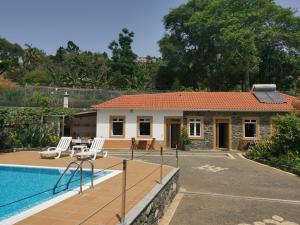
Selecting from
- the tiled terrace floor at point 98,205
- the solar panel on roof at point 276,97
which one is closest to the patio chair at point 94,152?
the tiled terrace floor at point 98,205

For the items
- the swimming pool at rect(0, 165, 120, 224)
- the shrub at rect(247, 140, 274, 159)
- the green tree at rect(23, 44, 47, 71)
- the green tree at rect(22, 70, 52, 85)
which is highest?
the green tree at rect(23, 44, 47, 71)

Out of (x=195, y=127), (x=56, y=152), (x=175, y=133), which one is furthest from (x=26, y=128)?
(x=195, y=127)

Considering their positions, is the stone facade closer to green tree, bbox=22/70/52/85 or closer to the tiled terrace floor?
the tiled terrace floor

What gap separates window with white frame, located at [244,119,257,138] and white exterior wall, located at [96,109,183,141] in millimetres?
5420

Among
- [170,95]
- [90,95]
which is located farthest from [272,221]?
[90,95]

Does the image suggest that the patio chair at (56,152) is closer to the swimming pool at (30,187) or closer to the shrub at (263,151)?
the swimming pool at (30,187)

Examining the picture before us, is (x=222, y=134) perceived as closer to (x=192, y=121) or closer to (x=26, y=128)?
(x=192, y=121)

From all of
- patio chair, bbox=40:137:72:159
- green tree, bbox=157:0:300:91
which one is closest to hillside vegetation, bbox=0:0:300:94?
green tree, bbox=157:0:300:91

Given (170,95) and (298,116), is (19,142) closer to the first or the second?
(170,95)

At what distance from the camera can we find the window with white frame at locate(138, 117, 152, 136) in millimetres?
27391

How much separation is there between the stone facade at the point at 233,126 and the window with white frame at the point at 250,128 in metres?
0.39

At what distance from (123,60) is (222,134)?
36.8 meters

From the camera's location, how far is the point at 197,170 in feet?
52.2

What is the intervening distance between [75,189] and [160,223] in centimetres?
266
